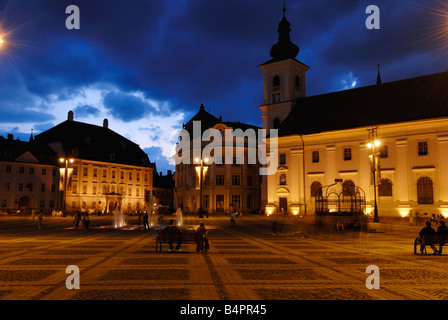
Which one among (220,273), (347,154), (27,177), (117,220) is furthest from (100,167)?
(220,273)

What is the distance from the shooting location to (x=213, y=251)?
1620 cm

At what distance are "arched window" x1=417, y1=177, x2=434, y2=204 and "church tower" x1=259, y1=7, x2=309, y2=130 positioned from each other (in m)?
21.7

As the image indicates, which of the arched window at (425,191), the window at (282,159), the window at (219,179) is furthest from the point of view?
the window at (219,179)

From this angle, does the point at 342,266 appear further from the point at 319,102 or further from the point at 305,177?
the point at 319,102

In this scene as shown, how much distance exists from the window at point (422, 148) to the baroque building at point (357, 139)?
103 mm

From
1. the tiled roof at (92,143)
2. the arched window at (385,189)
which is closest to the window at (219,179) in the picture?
the tiled roof at (92,143)

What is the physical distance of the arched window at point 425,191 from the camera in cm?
4328

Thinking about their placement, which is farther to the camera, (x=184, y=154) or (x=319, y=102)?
(x=184, y=154)

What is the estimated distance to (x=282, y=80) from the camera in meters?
59.8

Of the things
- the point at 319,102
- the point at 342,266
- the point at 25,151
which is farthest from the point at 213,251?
the point at 25,151

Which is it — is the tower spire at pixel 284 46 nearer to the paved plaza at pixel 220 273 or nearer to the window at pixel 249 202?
the window at pixel 249 202

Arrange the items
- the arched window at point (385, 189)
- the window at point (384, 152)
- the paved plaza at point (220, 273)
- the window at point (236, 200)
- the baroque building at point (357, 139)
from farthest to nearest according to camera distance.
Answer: the window at point (236, 200)
the window at point (384, 152)
the arched window at point (385, 189)
the baroque building at point (357, 139)
the paved plaza at point (220, 273)

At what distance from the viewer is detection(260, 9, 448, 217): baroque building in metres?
43.8
